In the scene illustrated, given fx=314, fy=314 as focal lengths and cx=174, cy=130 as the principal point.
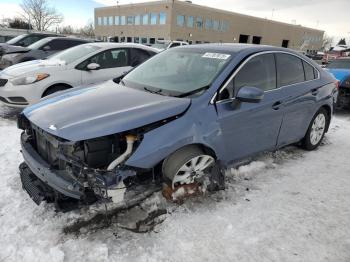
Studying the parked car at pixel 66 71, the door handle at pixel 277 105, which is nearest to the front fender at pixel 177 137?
the door handle at pixel 277 105

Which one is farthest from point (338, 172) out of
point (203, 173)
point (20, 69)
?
point (20, 69)

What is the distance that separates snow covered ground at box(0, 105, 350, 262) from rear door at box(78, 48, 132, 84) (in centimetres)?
274

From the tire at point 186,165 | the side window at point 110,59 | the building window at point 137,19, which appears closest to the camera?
the tire at point 186,165

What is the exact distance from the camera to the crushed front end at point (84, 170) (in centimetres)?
266

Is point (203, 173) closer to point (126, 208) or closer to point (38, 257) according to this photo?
point (126, 208)

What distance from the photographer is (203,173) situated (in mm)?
3396

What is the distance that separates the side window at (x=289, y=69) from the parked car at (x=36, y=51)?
784 centimetres

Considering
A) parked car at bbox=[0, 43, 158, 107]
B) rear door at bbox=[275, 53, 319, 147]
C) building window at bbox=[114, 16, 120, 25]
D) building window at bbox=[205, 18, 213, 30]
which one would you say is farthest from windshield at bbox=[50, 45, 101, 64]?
building window at bbox=[114, 16, 120, 25]

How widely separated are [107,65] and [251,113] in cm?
406

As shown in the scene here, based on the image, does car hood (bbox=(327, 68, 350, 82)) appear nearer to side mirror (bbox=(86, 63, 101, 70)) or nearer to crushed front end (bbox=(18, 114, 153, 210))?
side mirror (bbox=(86, 63, 101, 70))

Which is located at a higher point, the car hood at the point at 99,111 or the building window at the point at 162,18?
the building window at the point at 162,18

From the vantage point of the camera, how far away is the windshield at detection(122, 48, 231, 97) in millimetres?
3474

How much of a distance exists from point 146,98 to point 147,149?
26.4 inches

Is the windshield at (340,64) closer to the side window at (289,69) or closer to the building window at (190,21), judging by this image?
the side window at (289,69)
